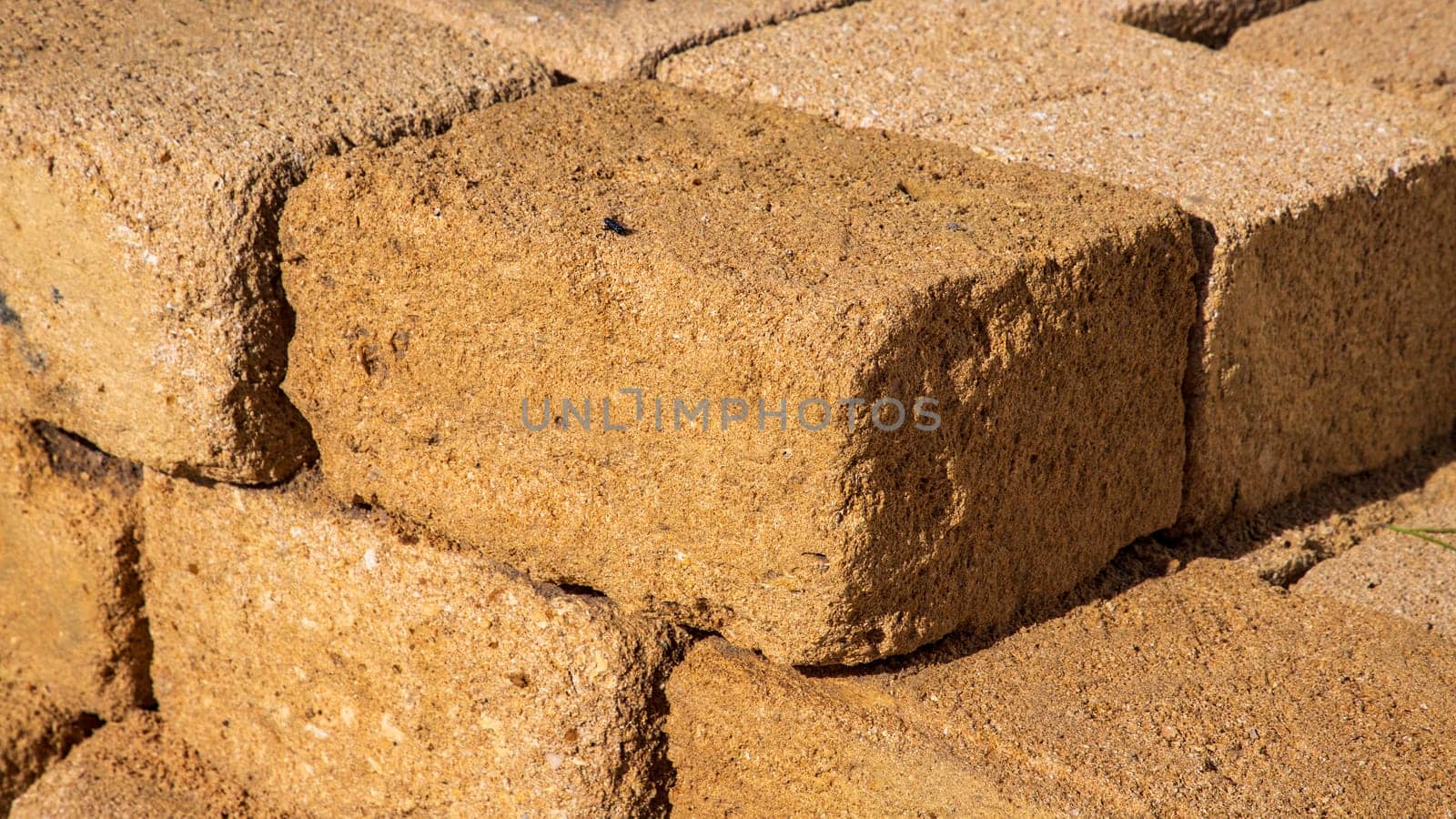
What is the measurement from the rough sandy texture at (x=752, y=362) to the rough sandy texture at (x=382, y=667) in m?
0.07

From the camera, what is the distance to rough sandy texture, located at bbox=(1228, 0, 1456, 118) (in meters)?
2.49

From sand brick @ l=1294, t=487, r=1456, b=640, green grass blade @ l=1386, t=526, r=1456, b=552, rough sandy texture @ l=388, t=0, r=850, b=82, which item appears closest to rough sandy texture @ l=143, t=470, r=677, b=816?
rough sandy texture @ l=388, t=0, r=850, b=82

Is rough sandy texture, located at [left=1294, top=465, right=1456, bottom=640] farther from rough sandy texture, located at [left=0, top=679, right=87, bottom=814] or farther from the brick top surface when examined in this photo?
rough sandy texture, located at [left=0, top=679, right=87, bottom=814]

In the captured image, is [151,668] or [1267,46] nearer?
[151,668]

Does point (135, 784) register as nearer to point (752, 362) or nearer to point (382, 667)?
point (382, 667)

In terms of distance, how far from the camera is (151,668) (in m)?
2.29

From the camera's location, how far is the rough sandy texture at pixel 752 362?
1505 mm

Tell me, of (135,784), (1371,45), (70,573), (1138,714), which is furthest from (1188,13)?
(135,784)

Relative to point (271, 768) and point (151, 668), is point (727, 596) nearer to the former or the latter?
point (271, 768)

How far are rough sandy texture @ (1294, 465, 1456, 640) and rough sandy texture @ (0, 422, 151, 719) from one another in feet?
5.56

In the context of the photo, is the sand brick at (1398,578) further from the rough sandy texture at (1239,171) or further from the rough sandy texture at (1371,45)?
the rough sandy texture at (1371,45)

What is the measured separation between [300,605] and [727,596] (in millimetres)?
685

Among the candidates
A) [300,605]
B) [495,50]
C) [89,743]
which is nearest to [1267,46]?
[495,50]

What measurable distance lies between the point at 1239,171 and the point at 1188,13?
0.92 m
